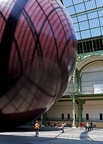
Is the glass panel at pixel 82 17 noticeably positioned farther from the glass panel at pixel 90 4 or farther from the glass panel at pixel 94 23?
the glass panel at pixel 90 4

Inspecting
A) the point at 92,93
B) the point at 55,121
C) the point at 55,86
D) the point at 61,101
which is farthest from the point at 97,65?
the point at 55,86

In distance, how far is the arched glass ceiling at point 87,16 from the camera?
39.6 m

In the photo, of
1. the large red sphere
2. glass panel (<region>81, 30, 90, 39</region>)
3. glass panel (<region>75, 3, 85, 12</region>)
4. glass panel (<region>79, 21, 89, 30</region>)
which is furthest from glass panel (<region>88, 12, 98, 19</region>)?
the large red sphere

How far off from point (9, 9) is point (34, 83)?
209 centimetres

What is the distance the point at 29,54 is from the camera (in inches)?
284

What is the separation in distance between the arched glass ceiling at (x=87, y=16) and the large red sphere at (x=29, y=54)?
108 ft

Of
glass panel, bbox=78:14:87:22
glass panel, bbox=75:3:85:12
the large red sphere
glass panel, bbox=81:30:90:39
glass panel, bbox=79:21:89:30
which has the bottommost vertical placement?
the large red sphere

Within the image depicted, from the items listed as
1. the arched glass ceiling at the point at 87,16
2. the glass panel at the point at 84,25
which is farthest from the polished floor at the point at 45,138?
the glass panel at the point at 84,25

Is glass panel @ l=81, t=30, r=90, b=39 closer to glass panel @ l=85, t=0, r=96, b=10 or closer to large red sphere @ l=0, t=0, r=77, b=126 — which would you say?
glass panel @ l=85, t=0, r=96, b=10

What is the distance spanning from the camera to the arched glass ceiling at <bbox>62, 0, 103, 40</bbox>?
39594 millimetres

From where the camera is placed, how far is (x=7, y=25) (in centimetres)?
722

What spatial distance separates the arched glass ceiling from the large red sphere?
32.8 meters

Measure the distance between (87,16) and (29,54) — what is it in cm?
3424

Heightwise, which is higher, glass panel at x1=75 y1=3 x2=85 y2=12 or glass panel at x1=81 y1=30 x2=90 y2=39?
glass panel at x1=75 y1=3 x2=85 y2=12
